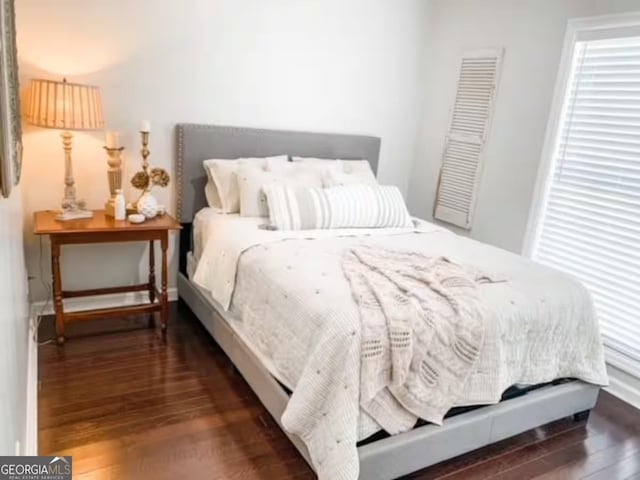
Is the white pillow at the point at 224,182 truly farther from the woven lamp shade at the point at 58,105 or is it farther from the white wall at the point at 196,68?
the woven lamp shade at the point at 58,105

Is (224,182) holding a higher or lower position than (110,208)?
higher

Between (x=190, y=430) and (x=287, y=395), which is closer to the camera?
(x=287, y=395)

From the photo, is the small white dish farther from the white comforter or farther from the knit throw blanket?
the knit throw blanket

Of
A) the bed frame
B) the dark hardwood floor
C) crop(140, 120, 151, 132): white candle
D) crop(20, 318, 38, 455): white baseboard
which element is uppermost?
crop(140, 120, 151, 132): white candle

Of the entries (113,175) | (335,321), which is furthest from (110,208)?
(335,321)

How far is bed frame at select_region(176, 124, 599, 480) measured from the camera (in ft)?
6.08

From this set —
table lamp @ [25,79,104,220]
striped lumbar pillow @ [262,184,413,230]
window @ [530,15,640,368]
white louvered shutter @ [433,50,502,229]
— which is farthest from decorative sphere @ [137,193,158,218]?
window @ [530,15,640,368]

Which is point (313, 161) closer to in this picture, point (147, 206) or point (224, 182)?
point (224, 182)

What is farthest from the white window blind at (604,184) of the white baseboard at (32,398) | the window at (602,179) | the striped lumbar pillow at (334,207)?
the white baseboard at (32,398)

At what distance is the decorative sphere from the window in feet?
8.51

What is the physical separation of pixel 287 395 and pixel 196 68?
7.35 feet

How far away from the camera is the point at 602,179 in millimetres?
2871

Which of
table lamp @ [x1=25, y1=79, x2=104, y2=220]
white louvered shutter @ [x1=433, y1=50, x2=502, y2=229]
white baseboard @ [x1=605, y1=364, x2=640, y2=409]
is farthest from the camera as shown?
white louvered shutter @ [x1=433, y1=50, x2=502, y2=229]

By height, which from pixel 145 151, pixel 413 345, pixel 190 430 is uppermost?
pixel 145 151
